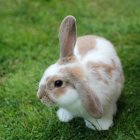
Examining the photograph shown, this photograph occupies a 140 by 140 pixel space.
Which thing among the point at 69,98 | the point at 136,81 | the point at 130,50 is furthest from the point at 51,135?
the point at 130,50

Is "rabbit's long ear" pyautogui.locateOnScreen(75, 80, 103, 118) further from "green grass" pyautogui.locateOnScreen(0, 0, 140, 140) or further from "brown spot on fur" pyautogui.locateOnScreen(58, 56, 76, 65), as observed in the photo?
"green grass" pyautogui.locateOnScreen(0, 0, 140, 140)

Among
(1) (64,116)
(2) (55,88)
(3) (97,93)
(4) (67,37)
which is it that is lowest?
(1) (64,116)

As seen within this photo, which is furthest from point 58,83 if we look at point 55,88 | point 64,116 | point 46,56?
point 46,56

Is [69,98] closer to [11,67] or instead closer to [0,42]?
[11,67]

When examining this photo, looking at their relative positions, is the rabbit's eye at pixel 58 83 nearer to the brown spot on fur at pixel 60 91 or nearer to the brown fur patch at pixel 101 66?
the brown spot on fur at pixel 60 91

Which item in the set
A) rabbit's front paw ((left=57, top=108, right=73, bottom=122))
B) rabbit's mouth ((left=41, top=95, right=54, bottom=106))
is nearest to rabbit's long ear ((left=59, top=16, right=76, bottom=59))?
rabbit's mouth ((left=41, top=95, right=54, bottom=106))

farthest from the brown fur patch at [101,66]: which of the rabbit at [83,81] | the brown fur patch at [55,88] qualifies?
the brown fur patch at [55,88]

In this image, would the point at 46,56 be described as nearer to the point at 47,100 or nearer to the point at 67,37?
the point at 67,37
